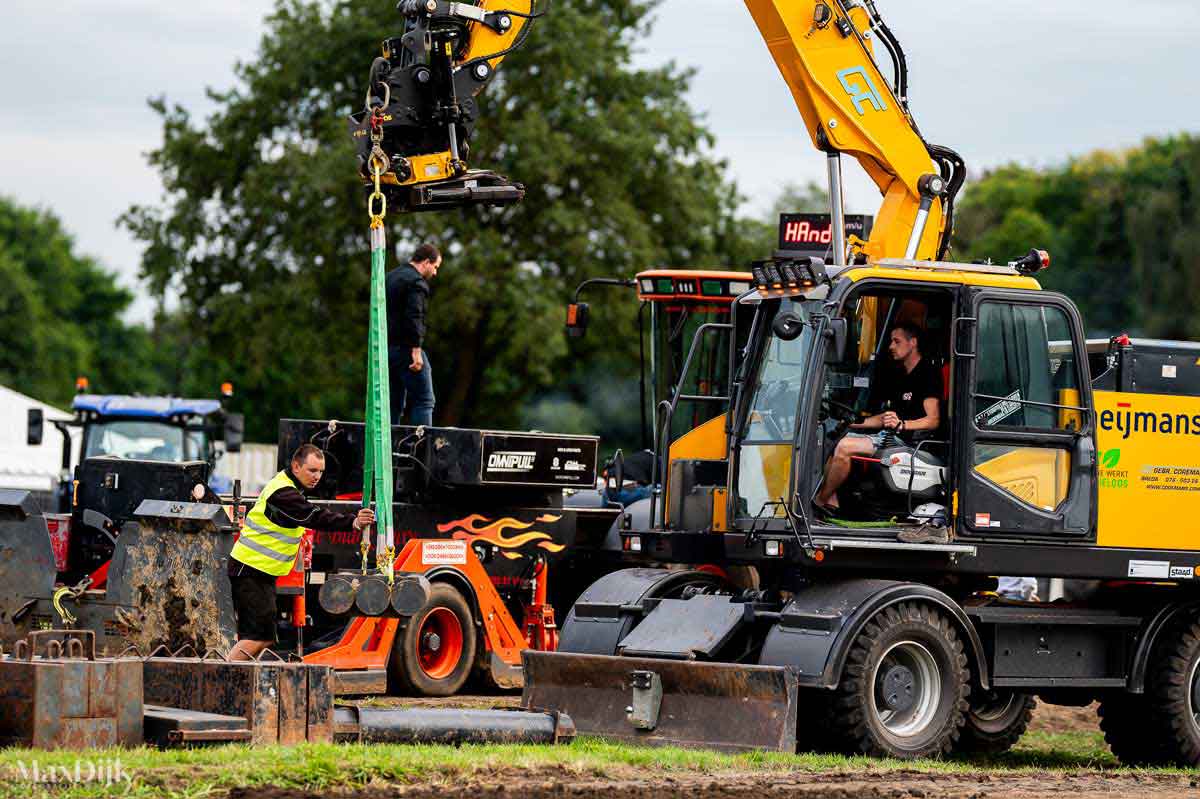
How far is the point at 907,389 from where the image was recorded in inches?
462

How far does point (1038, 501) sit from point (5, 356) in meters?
60.5

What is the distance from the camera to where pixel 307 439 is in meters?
14.6

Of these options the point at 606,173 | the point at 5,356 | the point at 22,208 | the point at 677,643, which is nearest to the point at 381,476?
the point at 677,643

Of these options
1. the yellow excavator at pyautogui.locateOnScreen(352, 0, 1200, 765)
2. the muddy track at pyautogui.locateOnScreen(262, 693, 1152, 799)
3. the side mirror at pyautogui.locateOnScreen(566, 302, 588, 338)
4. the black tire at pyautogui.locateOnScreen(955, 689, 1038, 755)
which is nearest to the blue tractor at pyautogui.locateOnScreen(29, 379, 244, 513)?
the side mirror at pyautogui.locateOnScreen(566, 302, 588, 338)

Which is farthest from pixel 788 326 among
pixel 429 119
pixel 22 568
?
pixel 22 568

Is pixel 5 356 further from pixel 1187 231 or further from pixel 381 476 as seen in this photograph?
pixel 381 476

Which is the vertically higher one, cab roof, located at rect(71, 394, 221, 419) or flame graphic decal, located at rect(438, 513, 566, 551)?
cab roof, located at rect(71, 394, 221, 419)

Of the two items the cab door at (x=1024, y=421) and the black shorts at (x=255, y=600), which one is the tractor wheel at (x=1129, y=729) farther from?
the black shorts at (x=255, y=600)

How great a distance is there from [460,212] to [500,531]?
865 inches

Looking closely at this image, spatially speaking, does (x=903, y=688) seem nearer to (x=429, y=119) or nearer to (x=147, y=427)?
(x=429, y=119)

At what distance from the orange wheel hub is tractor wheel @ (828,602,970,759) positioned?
469 cm

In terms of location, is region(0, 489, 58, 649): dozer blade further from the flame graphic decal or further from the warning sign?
the flame graphic decal

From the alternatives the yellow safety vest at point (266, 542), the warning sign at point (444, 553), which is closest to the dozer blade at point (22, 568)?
the yellow safety vest at point (266, 542)

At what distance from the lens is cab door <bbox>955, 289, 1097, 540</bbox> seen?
11469mm
